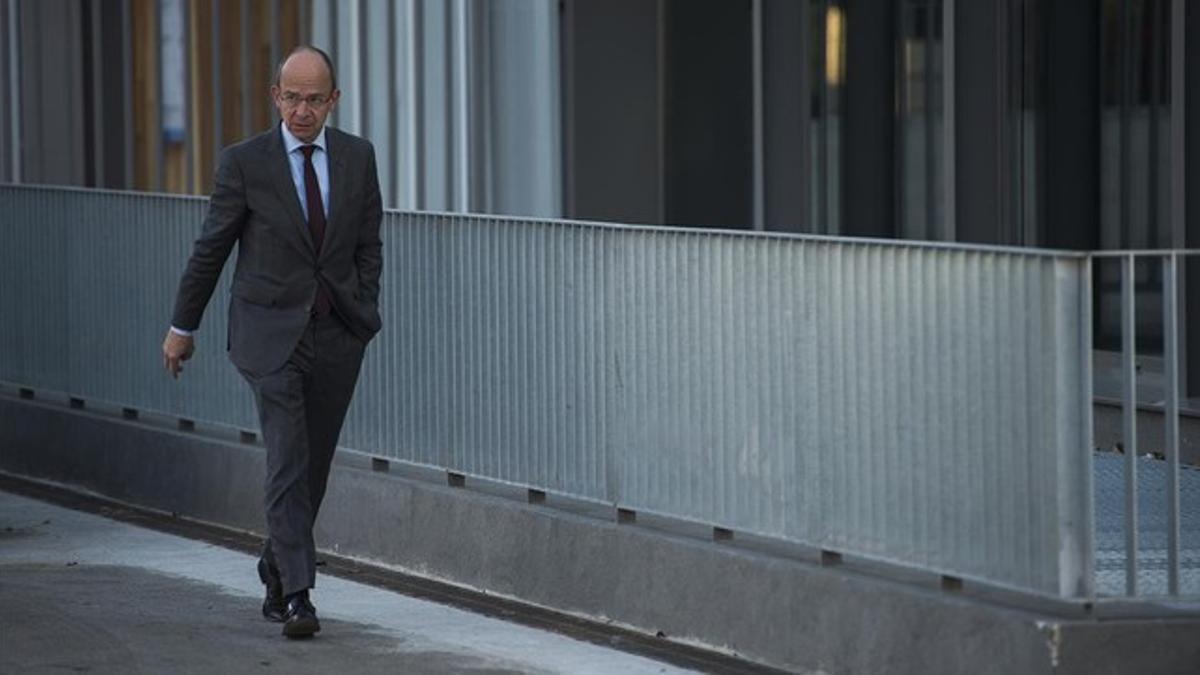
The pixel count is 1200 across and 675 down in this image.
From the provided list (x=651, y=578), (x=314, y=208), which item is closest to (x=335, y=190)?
(x=314, y=208)

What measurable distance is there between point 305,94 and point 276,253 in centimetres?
50

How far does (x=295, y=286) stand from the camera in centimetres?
976

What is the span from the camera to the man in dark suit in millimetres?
9750

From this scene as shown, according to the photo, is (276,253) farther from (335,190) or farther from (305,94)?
(305,94)

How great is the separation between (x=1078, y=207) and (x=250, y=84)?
7.35 m

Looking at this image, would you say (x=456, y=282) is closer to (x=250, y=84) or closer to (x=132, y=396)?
(x=132, y=396)

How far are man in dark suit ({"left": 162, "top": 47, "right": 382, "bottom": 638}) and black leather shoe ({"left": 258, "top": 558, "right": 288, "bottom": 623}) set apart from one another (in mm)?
174

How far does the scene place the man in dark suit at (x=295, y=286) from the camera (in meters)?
9.75

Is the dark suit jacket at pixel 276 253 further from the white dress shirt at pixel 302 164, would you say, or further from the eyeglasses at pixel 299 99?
the eyeglasses at pixel 299 99

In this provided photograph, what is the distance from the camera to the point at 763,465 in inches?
372

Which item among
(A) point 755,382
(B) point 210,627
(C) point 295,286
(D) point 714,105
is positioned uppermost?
(D) point 714,105

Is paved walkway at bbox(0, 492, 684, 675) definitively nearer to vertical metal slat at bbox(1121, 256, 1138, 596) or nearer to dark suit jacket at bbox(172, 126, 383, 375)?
dark suit jacket at bbox(172, 126, 383, 375)

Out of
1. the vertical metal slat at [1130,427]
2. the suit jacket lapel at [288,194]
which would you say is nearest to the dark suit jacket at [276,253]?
the suit jacket lapel at [288,194]

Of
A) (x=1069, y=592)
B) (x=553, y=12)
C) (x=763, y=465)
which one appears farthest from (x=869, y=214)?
(x=1069, y=592)
